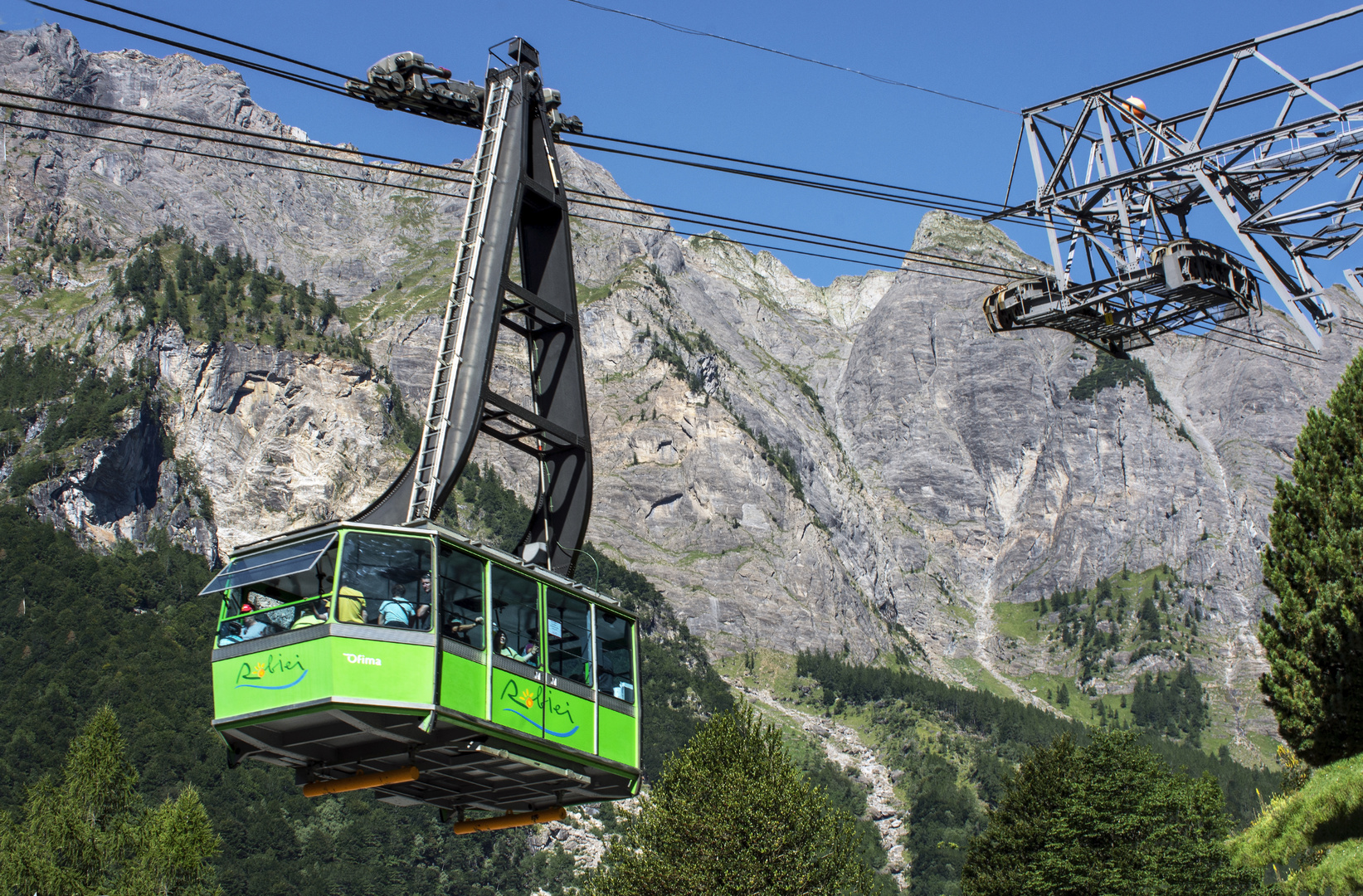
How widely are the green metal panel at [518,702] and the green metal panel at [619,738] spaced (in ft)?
5.34

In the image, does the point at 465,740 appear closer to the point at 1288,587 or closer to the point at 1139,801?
the point at 1288,587

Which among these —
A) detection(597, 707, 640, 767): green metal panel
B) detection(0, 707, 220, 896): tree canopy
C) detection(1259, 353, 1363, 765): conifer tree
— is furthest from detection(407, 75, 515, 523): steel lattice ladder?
detection(0, 707, 220, 896): tree canopy

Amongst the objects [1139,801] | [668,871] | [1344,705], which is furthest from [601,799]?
[1139,801]

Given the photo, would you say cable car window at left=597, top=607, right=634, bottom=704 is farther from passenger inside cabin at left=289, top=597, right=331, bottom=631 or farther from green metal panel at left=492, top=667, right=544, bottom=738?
passenger inside cabin at left=289, top=597, right=331, bottom=631

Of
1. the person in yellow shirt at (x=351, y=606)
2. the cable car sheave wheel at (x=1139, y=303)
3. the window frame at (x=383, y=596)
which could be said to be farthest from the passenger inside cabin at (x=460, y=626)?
the cable car sheave wheel at (x=1139, y=303)

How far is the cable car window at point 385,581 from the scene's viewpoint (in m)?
17.6

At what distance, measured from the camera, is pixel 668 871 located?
42344 millimetres

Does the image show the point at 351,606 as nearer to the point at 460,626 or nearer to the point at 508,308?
the point at 460,626

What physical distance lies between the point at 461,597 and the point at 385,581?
1132 millimetres

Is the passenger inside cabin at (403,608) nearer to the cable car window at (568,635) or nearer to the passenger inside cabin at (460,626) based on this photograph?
the passenger inside cabin at (460,626)

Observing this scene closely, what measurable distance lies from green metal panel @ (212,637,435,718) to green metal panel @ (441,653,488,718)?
A: 11.6 inches

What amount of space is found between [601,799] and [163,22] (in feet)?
45.5

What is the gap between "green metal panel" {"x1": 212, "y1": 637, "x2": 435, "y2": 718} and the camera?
17.2 meters

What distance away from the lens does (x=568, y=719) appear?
1998 centimetres
